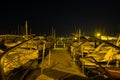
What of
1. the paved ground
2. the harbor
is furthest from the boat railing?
the paved ground

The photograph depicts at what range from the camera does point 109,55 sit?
1056 centimetres

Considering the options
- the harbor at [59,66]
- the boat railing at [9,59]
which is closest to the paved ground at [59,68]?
the harbor at [59,66]

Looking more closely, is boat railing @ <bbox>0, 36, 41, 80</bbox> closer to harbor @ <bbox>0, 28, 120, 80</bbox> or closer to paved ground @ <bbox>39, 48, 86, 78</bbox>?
harbor @ <bbox>0, 28, 120, 80</bbox>

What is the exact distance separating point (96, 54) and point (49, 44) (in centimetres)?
1003

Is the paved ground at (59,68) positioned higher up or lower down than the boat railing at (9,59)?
lower down

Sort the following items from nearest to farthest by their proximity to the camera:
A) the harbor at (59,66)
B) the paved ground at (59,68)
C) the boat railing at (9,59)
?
the boat railing at (9,59) < the harbor at (59,66) < the paved ground at (59,68)

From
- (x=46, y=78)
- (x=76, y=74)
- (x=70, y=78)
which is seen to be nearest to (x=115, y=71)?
(x=76, y=74)

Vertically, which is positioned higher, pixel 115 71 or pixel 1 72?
pixel 1 72

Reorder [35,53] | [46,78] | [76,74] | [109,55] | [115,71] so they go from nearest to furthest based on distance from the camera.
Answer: [46,78] < [76,74] < [115,71] < [109,55] < [35,53]

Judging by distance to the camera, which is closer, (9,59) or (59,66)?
(9,59)

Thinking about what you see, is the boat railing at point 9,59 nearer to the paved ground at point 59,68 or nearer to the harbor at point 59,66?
the harbor at point 59,66

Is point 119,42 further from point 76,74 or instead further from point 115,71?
point 76,74

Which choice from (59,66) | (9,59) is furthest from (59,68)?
(9,59)

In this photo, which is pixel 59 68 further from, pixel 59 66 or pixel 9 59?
pixel 9 59
